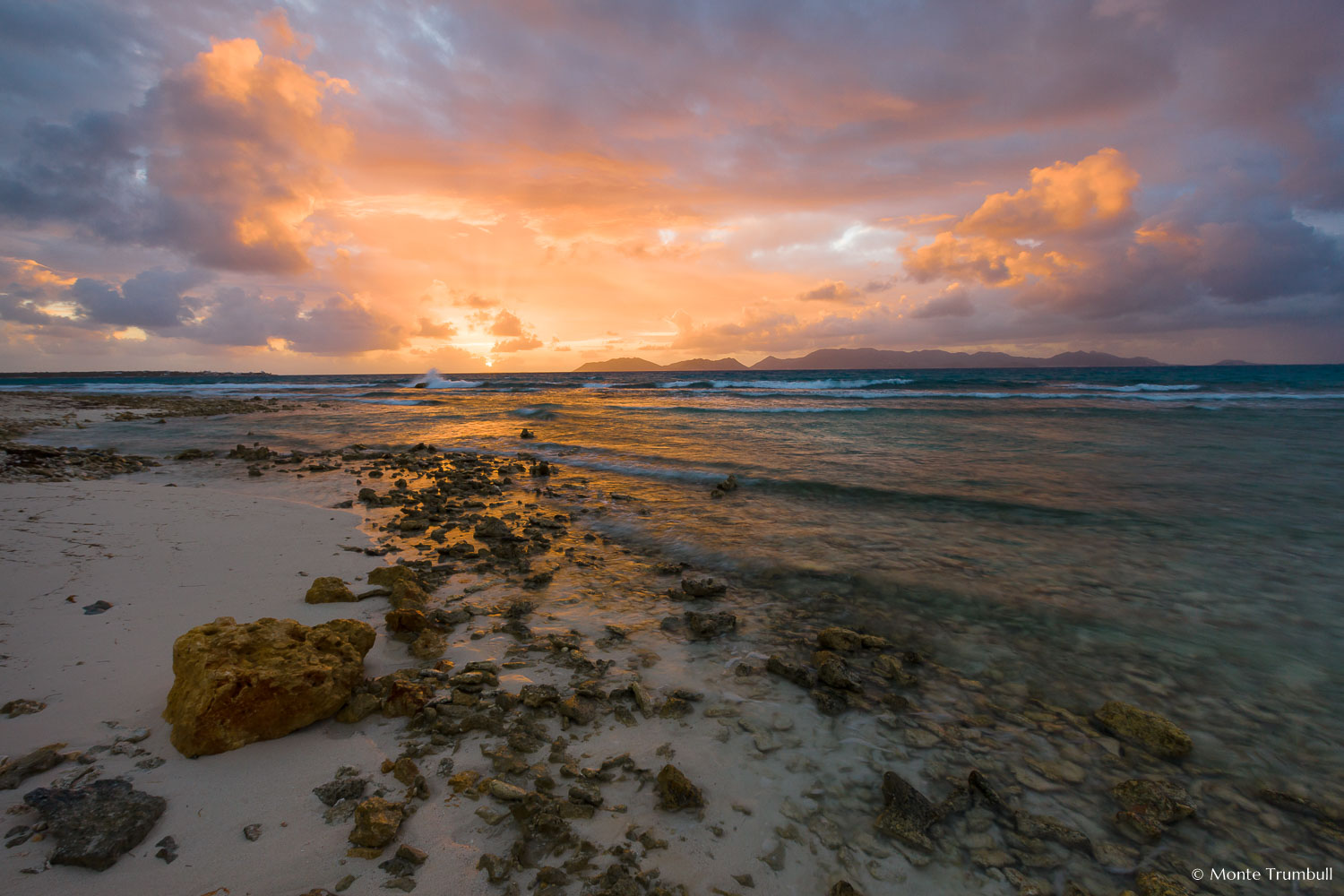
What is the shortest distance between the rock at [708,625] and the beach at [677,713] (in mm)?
40

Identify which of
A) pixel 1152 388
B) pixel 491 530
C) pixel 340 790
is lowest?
pixel 340 790

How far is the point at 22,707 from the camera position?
3.12 meters

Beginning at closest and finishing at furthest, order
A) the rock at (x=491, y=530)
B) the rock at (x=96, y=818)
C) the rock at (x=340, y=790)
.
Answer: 1. the rock at (x=96, y=818)
2. the rock at (x=340, y=790)
3. the rock at (x=491, y=530)

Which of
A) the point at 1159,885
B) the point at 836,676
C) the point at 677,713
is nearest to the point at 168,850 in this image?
the point at 677,713

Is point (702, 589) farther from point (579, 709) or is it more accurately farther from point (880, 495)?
point (880, 495)

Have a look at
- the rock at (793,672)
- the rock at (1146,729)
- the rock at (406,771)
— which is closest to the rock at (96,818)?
the rock at (406,771)

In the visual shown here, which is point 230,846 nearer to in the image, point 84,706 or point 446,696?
point 446,696

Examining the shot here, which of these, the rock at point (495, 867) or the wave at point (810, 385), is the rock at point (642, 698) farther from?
the wave at point (810, 385)

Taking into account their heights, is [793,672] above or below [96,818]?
below

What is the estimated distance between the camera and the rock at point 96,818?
7.22 ft

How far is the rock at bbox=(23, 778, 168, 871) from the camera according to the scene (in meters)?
2.20

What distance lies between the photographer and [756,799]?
295 centimetres

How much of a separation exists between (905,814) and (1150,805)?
5.02ft

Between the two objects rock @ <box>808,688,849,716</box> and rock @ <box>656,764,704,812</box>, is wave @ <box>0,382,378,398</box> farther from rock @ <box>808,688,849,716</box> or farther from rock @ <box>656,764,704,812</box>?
rock @ <box>656,764,704,812</box>
